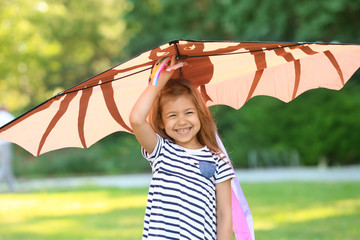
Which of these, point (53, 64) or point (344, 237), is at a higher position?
point (53, 64)

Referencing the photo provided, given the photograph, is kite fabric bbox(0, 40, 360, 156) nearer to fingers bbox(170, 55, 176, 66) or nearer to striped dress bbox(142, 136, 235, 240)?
fingers bbox(170, 55, 176, 66)

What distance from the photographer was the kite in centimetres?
319

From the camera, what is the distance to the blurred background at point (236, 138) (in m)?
8.27

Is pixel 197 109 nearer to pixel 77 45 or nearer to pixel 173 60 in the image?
pixel 173 60

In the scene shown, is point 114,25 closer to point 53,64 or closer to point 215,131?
point 53,64

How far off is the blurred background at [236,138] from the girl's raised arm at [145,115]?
4.30 metres

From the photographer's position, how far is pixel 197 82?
3.73 metres

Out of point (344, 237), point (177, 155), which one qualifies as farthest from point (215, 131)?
point (344, 237)

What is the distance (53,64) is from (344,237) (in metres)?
11.7

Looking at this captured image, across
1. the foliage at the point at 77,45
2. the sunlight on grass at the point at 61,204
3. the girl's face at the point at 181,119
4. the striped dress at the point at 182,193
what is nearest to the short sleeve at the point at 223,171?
the striped dress at the point at 182,193

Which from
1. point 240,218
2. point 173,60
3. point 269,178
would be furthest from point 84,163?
point 173,60

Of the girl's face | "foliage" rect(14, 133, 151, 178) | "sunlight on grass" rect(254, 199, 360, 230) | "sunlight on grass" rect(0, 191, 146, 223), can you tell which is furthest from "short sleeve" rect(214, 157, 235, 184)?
"foliage" rect(14, 133, 151, 178)

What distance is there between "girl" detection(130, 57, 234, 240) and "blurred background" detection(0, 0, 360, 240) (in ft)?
13.2

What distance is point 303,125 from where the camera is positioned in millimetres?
15859
